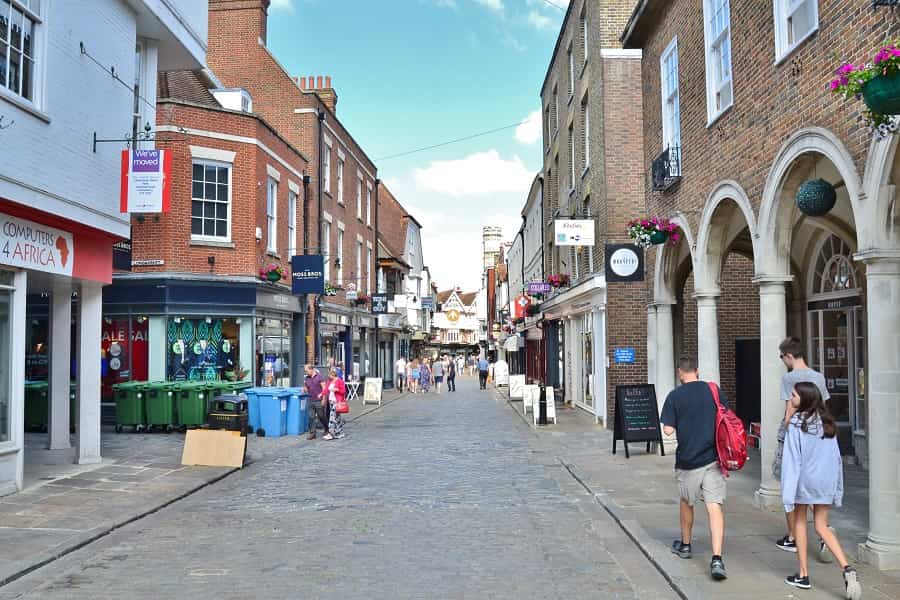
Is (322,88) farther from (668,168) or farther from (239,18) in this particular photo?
(668,168)

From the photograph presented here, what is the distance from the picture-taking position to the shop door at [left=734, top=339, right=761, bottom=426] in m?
15.7

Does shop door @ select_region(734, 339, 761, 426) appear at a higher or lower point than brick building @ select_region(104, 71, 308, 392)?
lower

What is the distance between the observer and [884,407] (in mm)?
6820

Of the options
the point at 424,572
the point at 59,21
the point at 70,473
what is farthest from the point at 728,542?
the point at 59,21

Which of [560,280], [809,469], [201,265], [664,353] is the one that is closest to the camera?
[809,469]

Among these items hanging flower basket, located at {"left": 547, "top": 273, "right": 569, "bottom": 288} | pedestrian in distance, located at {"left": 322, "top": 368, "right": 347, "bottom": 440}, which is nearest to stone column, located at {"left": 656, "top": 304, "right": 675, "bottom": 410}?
pedestrian in distance, located at {"left": 322, "top": 368, "right": 347, "bottom": 440}

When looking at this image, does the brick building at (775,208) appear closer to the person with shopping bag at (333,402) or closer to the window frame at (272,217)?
the person with shopping bag at (333,402)

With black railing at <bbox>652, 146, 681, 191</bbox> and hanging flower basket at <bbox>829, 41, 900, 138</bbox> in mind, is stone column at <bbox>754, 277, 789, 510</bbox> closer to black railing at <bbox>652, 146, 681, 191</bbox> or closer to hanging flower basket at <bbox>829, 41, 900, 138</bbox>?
hanging flower basket at <bbox>829, 41, 900, 138</bbox>

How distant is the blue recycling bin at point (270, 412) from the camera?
1828 centimetres

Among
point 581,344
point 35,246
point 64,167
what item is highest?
point 64,167

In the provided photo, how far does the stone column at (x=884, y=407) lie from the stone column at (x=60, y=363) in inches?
450

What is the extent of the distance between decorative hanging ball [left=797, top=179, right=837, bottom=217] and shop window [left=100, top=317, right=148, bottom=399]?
16645mm

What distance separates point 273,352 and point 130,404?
612 centimetres

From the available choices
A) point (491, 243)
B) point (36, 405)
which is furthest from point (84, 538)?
point (491, 243)
